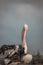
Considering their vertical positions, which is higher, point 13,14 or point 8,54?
point 13,14

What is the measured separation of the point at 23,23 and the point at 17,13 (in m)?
0.10

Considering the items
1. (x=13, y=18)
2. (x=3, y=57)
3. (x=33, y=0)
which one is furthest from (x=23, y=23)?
(x=3, y=57)

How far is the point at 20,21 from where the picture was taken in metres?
1.37

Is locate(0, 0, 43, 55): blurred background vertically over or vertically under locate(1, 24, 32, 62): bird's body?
over

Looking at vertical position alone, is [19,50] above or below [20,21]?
below

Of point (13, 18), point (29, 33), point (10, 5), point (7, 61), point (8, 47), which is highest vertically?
point (10, 5)

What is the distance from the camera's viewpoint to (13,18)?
1.38 meters

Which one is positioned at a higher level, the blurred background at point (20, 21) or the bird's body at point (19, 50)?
the blurred background at point (20, 21)

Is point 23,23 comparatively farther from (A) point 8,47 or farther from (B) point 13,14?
(A) point 8,47

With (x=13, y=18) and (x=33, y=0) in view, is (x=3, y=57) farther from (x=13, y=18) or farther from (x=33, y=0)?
(x=33, y=0)

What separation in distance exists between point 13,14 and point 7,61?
38 cm

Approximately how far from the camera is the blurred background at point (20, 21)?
1354 mm

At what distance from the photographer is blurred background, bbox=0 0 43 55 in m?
1.35

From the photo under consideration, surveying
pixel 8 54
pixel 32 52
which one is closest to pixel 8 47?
pixel 8 54
